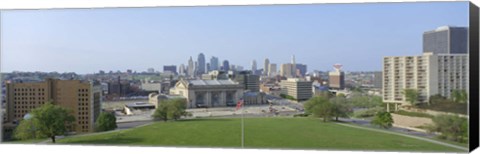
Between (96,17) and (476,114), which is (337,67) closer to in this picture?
(476,114)

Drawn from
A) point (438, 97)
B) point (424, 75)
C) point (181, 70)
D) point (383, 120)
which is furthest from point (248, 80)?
point (438, 97)

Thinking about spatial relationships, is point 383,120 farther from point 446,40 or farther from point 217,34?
point 217,34

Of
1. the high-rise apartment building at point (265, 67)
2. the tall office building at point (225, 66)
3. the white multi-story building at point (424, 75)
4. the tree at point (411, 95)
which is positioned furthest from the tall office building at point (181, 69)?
the tree at point (411, 95)

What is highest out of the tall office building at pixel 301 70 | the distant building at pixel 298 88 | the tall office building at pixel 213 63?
the tall office building at pixel 213 63

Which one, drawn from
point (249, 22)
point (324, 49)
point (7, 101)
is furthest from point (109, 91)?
point (324, 49)

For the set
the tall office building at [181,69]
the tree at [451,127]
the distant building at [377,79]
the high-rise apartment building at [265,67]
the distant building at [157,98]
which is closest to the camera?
the tree at [451,127]

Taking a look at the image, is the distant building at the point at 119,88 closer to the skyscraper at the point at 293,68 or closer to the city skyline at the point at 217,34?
the city skyline at the point at 217,34
